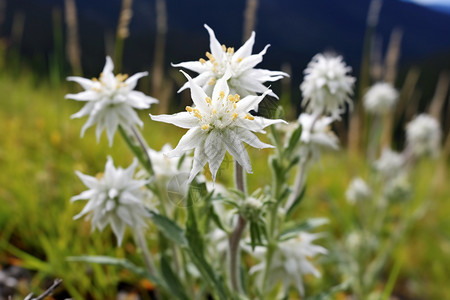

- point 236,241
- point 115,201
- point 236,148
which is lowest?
point 236,241

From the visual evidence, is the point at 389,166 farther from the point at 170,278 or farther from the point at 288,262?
the point at 170,278

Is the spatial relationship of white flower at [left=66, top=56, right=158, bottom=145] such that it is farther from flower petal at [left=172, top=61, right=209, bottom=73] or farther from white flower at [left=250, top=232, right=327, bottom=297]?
white flower at [left=250, top=232, right=327, bottom=297]

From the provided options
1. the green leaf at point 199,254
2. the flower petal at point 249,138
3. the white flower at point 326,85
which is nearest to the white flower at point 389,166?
the white flower at point 326,85

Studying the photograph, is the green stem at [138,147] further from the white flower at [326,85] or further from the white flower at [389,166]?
the white flower at [389,166]

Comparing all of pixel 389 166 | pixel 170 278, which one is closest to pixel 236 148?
pixel 170 278

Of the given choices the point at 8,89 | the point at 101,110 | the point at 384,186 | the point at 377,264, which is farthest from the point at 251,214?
the point at 8,89
